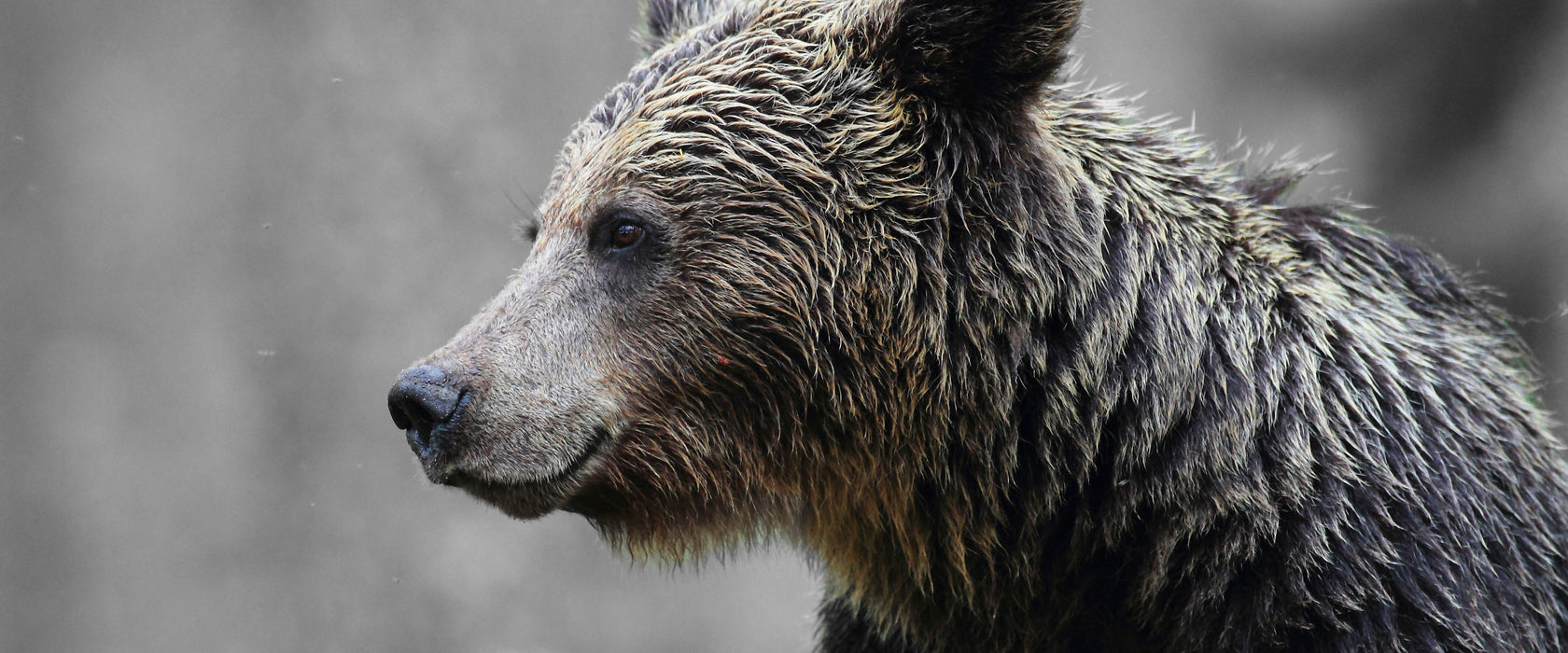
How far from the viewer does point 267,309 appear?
643cm

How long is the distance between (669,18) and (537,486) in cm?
157

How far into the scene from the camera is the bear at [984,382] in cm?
292

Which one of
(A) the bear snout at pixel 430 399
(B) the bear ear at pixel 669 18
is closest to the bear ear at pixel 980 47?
(B) the bear ear at pixel 669 18

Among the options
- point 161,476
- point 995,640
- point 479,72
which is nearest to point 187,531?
point 161,476

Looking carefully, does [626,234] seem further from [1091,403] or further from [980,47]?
→ [1091,403]

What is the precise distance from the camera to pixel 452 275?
21.8 feet

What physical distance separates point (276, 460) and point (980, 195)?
4.69m

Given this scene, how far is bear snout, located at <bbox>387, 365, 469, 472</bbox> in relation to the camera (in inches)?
111

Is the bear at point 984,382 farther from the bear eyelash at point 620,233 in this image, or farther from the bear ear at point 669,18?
the bear ear at point 669,18

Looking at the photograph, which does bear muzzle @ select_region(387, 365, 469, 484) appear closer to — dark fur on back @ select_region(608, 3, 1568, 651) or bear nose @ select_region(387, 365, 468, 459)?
bear nose @ select_region(387, 365, 468, 459)

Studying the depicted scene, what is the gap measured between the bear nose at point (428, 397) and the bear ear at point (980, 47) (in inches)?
49.8

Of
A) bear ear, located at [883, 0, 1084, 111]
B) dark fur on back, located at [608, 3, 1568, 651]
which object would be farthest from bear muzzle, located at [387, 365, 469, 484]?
bear ear, located at [883, 0, 1084, 111]

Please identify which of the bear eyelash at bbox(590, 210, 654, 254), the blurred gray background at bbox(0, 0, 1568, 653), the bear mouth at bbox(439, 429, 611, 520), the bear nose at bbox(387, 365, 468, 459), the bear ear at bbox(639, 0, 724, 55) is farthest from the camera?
the blurred gray background at bbox(0, 0, 1568, 653)

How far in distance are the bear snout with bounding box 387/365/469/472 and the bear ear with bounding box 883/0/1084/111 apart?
4.14ft
